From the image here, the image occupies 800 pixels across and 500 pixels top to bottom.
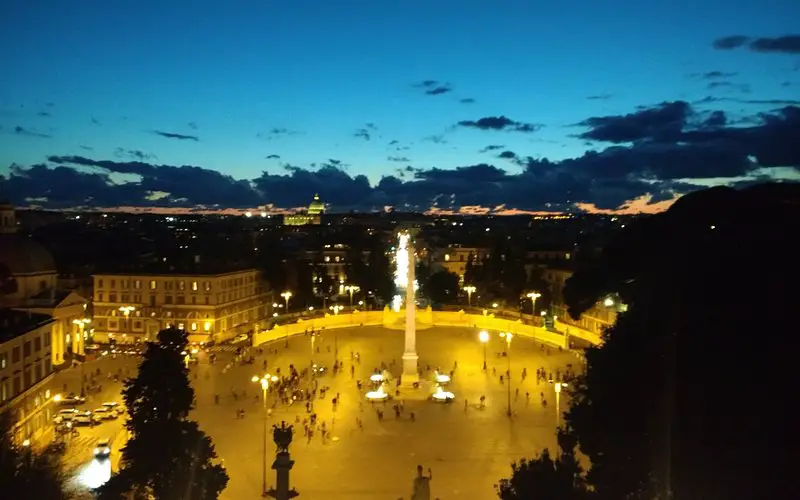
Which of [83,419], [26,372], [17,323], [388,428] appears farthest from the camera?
[388,428]

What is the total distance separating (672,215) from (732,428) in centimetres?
616

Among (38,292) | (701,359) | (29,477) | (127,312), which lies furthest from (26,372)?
(127,312)

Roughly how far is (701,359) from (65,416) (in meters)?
23.5

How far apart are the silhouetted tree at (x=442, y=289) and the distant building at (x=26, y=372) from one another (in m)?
40.8

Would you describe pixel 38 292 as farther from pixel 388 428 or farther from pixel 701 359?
pixel 701 359

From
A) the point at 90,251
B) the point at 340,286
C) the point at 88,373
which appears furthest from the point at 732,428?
the point at 90,251

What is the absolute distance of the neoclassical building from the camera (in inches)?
1599

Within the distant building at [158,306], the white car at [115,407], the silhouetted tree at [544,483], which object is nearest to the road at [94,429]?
the white car at [115,407]

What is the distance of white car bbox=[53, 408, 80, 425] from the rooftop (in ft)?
11.7

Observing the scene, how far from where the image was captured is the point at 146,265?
175 feet

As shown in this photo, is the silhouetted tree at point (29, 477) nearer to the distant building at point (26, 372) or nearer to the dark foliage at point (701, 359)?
the distant building at point (26, 372)

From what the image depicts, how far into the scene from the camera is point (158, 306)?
164 feet

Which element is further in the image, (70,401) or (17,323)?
(70,401)

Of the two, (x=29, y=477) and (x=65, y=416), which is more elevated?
(x=29, y=477)
